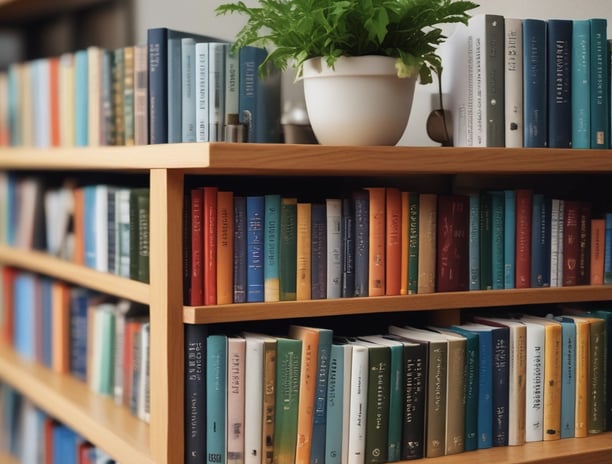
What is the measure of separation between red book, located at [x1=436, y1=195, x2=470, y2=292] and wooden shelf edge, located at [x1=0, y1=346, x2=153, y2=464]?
0.57m

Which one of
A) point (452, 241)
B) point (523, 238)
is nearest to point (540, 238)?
point (523, 238)

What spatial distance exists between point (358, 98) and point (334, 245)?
240mm

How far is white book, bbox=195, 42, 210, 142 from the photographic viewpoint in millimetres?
1594

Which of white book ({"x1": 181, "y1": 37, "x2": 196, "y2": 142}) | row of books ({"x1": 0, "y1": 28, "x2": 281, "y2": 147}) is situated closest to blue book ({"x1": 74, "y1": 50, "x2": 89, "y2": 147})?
row of books ({"x1": 0, "y1": 28, "x2": 281, "y2": 147})

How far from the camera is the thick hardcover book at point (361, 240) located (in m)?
1.53

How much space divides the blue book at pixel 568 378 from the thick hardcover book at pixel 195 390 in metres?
0.64

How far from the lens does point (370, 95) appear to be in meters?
1.52

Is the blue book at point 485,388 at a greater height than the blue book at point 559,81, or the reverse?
the blue book at point 559,81

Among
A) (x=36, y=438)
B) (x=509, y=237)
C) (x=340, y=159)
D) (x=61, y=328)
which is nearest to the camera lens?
(x=340, y=159)

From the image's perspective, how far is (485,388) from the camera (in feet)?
5.28

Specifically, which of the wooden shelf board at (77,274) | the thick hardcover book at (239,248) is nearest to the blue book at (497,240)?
the thick hardcover book at (239,248)

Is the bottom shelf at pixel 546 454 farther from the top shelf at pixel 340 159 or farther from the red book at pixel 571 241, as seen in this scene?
the top shelf at pixel 340 159

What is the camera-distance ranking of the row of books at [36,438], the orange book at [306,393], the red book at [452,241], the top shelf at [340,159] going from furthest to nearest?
the row of books at [36,438] < the red book at [452,241] < the orange book at [306,393] < the top shelf at [340,159]

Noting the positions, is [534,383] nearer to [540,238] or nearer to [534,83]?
[540,238]
